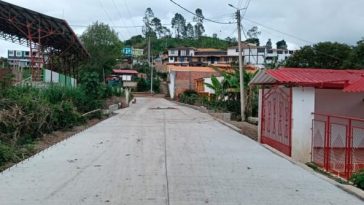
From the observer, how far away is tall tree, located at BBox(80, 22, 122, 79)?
84812 mm

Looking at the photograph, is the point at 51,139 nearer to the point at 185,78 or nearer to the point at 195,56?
the point at 185,78

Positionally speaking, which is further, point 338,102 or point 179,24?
point 179,24

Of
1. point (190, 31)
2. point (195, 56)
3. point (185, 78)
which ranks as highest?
point (190, 31)

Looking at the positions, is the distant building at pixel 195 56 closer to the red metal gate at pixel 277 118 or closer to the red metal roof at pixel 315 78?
the red metal gate at pixel 277 118

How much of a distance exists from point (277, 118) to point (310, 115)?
1996 millimetres

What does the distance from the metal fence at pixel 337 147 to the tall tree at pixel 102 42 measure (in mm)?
66122

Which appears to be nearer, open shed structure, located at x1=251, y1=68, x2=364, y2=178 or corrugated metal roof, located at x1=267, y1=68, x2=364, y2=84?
open shed structure, located at x1=251, y1=68, x2=364, y2=178

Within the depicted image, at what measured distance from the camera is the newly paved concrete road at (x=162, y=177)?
8.70 m

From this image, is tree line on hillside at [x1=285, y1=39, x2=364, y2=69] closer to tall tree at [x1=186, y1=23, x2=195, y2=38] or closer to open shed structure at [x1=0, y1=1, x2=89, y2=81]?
open shed structure at [x1=0, y1=1, x2=89, y2=81]

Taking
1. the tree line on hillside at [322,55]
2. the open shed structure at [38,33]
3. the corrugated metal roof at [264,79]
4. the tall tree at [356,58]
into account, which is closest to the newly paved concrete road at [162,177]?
the corrugated metal roof at [264,79]

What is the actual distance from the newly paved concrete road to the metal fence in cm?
135

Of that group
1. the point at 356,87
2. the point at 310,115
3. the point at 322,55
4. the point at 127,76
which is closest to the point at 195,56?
the point at 127,76

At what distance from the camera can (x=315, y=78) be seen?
1681 centimetres

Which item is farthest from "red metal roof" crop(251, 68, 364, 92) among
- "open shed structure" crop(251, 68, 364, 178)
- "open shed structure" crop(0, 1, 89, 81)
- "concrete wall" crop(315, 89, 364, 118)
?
"open shed structure" crop(0, 1, 89, 81)
